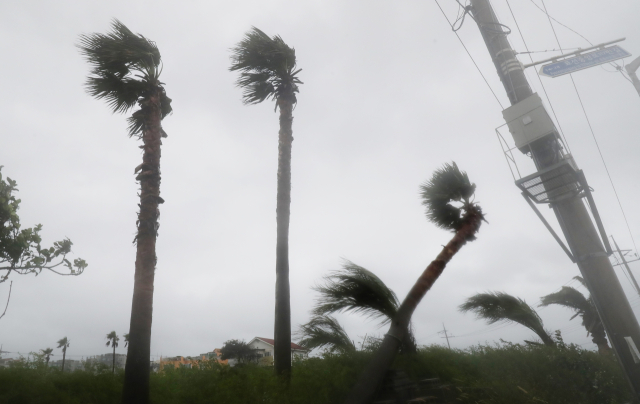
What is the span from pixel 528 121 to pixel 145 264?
9.88 metres

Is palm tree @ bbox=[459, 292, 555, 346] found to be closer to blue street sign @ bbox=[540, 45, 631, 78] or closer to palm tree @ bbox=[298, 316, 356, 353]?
palm tree @ bbox=[298, 316, 356, 353]

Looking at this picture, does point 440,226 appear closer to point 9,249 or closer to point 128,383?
point 128,383

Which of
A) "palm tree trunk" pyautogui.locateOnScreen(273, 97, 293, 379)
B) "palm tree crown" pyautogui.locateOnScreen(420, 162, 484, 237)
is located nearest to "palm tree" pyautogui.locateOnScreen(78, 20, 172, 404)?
"palm tree trunk" pyautogui.locateOnScreen(273, 97, 293, 379)

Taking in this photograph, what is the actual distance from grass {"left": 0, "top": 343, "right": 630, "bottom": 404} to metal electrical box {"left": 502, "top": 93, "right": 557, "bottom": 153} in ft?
19.9

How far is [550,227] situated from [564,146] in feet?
7.10

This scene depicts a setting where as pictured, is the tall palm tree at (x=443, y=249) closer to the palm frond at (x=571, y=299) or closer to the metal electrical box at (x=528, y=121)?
the metal electrical box at (x=528, y=121)

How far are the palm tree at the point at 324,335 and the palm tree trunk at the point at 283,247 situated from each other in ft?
4.63

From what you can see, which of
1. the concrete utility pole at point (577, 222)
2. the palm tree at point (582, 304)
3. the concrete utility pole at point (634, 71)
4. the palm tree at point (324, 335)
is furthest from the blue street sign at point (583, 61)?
the palm tree at point (582, 304)

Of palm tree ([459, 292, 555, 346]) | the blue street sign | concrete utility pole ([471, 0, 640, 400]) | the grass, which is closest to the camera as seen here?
the grass

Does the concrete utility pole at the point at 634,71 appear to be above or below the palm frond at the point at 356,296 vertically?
above

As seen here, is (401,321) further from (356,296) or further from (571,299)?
(571,299)

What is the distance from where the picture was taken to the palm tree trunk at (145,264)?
6.22 meters

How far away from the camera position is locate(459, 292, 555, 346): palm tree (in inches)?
483

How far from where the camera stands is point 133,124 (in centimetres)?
957
